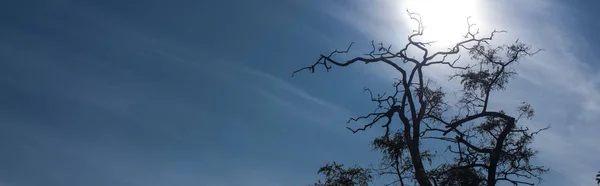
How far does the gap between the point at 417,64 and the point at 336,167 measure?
12.4ft

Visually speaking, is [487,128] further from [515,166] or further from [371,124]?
[371,124]

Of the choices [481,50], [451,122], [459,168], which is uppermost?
[481,50]

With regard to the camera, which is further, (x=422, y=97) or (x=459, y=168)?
(x=422, y=97)

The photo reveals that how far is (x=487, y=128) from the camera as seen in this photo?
20.2m

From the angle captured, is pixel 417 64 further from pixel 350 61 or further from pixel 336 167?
pixel 336 167

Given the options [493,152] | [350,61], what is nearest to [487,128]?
[493,152]

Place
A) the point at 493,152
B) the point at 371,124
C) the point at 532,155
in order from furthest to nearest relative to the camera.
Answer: the point at 371,124 → the point at 532,155 → the point at 493,152

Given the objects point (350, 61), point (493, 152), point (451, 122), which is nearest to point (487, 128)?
point (451, 122)

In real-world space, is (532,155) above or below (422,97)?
below

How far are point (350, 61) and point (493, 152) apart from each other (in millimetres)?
4867

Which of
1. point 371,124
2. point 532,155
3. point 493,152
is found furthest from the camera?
point 371,124

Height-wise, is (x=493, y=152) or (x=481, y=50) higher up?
(x=481, y=50)

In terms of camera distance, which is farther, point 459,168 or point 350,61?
point 350,61

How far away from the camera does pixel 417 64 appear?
19781 millimetres
